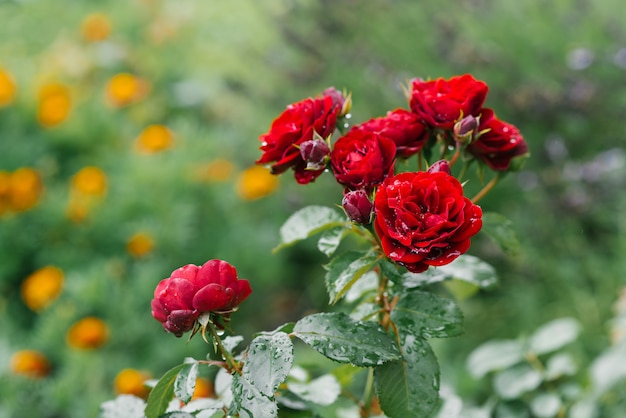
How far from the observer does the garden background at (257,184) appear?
1.65 metres

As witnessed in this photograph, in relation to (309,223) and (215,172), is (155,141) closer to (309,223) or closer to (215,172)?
(215,172)

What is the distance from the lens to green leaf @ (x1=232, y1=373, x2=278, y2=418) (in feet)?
1.75

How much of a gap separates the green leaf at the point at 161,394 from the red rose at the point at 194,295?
55 mm

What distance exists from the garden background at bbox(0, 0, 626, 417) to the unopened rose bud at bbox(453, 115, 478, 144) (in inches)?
37.0

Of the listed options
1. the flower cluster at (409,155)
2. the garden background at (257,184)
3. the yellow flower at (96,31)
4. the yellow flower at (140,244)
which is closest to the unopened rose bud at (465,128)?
the flower cluster at (409,155)

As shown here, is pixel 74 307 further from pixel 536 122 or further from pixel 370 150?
pixel 536 122

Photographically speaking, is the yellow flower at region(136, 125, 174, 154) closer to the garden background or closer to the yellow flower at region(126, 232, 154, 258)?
the garden background

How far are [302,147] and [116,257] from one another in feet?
4.39

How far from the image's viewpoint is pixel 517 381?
0.93 meters

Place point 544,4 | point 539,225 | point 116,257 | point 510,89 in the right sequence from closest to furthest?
point 116,257
point 539,225
point 510,89
point 544,4

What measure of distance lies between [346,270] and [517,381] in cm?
45

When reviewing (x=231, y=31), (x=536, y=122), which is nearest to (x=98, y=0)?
(x=231, y=31)

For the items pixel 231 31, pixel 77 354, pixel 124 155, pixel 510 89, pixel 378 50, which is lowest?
pixel 77 354

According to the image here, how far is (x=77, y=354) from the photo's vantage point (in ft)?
4.98
